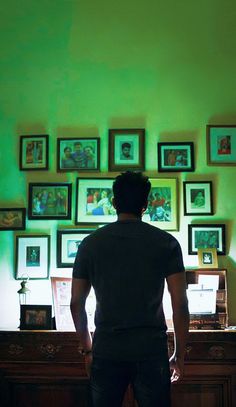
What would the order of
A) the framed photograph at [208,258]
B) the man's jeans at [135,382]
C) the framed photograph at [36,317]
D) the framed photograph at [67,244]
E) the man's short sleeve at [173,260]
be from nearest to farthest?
the man's jeans at [135,382] → the man's short sleeve at [173,260] → the framed photograph at [36,317] → the framed photograph at [208,258] → the framed photograph at [67,244]

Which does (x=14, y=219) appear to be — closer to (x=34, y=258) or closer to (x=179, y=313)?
(x=34, y=258)

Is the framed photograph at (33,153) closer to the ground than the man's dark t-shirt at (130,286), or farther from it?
farther from it

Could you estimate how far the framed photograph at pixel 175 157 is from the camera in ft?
9.14

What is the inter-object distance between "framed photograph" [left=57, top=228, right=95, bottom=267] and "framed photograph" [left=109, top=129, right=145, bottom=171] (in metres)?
0.44

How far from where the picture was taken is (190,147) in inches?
110

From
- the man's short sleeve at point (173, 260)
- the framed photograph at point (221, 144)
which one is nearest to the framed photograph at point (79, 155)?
the framed photograph at point (221, 144)

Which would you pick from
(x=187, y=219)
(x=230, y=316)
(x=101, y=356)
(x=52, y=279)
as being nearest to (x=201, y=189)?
(x=187, y=219)

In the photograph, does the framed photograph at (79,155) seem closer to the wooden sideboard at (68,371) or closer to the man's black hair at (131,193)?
the wooden sideboard at (68,371)

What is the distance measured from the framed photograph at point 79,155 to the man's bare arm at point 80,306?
3.98ft

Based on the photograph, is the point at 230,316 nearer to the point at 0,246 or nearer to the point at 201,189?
the point at 201,189

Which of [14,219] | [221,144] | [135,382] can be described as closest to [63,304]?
[14,219]

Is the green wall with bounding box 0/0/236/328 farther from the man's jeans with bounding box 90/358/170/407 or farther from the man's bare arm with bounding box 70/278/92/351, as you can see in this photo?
the man's jeans with bounding box 90/358/170/407

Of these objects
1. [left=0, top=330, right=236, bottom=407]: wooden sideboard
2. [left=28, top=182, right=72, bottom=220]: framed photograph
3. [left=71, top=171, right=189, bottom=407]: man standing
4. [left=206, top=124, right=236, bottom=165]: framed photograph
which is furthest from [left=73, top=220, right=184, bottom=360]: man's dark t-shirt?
[left=206, top=124, right=236, bottom=165]: framed photograph

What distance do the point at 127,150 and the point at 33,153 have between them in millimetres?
582
